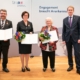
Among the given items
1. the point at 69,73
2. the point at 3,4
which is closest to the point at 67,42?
the point at 69,73

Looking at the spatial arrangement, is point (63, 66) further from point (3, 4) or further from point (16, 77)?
point (3, 4)

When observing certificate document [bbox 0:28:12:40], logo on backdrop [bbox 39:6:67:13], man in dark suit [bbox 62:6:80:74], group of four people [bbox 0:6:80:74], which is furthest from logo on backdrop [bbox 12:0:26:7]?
man in dark suit [bbox 62:6:80:74]

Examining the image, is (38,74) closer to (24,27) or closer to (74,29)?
(24,27)

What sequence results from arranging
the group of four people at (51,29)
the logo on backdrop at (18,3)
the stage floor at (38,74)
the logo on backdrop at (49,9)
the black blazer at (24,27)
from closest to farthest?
the stage floor at (38,74) < the group of four people at (51,29) < the black blazer at (24,27) < the logo on backdrop at (18,3) < the logo on backdrop at (49,9)

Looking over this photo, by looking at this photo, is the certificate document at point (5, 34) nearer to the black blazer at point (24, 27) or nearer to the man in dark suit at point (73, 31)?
the black blazer at point (24, 27)

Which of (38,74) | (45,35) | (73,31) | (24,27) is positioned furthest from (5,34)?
(73,31)

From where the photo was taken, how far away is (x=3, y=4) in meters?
5.52

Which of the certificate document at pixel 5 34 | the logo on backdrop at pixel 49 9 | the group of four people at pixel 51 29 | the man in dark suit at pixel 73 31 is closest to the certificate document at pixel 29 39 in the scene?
the group of four people at pixel 51 29

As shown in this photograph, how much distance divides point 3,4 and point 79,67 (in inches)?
129

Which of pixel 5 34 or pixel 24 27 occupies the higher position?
pixel 24 27

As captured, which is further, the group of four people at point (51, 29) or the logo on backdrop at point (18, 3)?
the logo on backdrop at point (18, 3)

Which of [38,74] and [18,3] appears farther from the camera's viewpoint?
[18,3]

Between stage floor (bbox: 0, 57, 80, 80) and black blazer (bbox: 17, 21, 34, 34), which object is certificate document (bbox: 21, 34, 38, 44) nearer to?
black blazer (bbox: 17, 21, 34, 34)

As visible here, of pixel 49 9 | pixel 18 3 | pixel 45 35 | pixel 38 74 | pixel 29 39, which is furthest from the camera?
pixel 49 9
